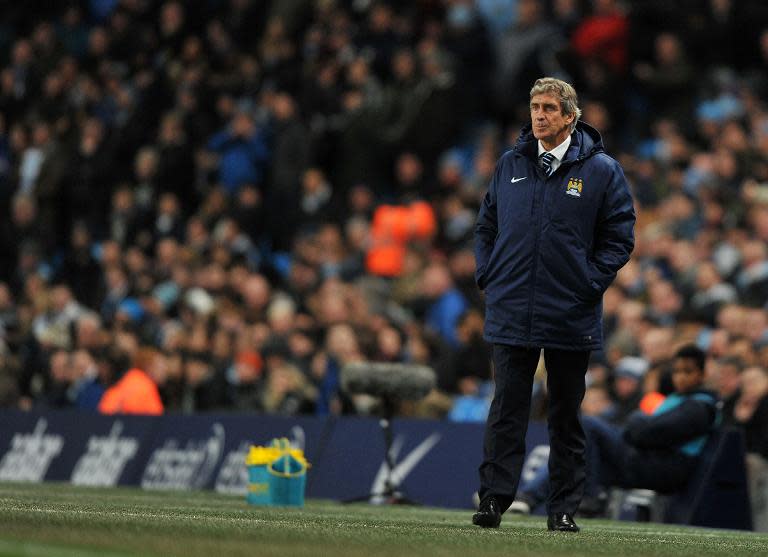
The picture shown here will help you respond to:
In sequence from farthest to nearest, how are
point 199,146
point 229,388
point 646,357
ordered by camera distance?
1. point 199,146
2. point 229,388
3. point 646,357

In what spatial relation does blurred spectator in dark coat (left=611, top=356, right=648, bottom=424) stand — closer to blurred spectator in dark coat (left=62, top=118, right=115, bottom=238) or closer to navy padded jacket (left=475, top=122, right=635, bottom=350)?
navy padded jacket (left=475, top=122, right=635, bottom=350)

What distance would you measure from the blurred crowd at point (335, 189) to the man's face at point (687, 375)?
1.02 m

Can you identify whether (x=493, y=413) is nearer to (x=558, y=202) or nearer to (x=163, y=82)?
(x=558, y=202)

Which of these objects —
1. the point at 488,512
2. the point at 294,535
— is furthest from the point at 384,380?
the point at 294,535

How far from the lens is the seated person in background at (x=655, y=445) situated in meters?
12.2

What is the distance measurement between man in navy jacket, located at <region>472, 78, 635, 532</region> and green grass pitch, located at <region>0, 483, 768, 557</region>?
1.16 ft

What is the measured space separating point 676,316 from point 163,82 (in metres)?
11.6

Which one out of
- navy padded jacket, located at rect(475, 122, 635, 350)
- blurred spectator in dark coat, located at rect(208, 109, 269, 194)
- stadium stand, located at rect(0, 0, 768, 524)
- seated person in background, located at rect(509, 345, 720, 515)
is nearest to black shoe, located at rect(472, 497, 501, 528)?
navy padded jacket, located at rect(475, 122, 635, 350)

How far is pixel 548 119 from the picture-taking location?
30.3 ft

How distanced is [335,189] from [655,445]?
1143 cm

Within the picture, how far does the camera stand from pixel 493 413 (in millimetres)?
9297

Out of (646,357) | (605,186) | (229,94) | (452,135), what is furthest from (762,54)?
(605,186)

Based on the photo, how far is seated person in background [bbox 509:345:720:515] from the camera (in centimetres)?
1221

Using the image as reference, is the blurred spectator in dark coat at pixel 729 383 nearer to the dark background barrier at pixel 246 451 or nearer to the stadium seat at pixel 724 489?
the dark background barrier at pixel 246 451
